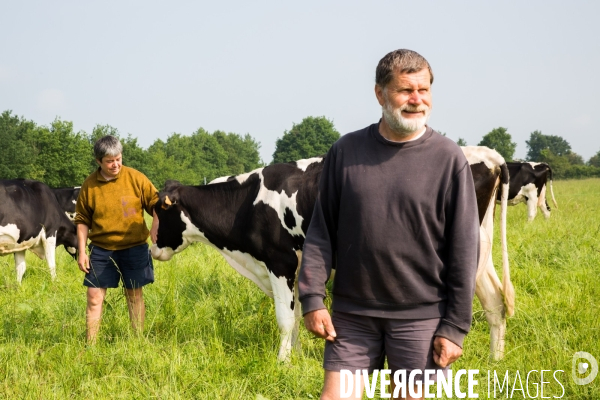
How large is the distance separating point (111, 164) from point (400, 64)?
353cm

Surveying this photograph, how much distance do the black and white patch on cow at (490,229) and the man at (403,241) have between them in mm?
2791

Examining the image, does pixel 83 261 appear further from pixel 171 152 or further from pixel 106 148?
pixel 171 152

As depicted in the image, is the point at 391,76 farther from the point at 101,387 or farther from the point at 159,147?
the point at 159,147

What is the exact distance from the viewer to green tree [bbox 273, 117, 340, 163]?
8350 cm

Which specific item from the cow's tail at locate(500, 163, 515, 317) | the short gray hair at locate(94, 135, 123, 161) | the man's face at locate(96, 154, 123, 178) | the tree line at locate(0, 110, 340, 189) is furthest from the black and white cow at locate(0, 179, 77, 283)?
the tree line at locate(0, 110, 340, 189)

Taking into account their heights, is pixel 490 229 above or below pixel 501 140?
below

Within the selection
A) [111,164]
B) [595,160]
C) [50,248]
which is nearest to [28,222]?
[50,248]

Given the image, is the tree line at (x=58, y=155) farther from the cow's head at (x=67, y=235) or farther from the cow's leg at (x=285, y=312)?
the cow's leg at (x=285, y=312)

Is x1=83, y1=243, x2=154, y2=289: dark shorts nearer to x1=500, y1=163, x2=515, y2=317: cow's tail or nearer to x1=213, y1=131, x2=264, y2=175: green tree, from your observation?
x1=500, y1=163, x2=515, y2=317: cow's tail

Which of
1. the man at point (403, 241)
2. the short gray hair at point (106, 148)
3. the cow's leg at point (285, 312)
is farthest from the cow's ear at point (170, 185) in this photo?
the man at point (403, 241)

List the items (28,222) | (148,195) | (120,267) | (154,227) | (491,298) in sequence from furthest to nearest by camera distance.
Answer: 1. (28,222)
2. (154,227)
3. (148,195)
4. (120,267)
5. (491,298)

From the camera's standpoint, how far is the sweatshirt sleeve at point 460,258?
8.82 feet

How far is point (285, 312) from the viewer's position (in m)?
5.71

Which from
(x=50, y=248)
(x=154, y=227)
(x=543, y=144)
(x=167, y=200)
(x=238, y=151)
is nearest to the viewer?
(x=167, y=200)
